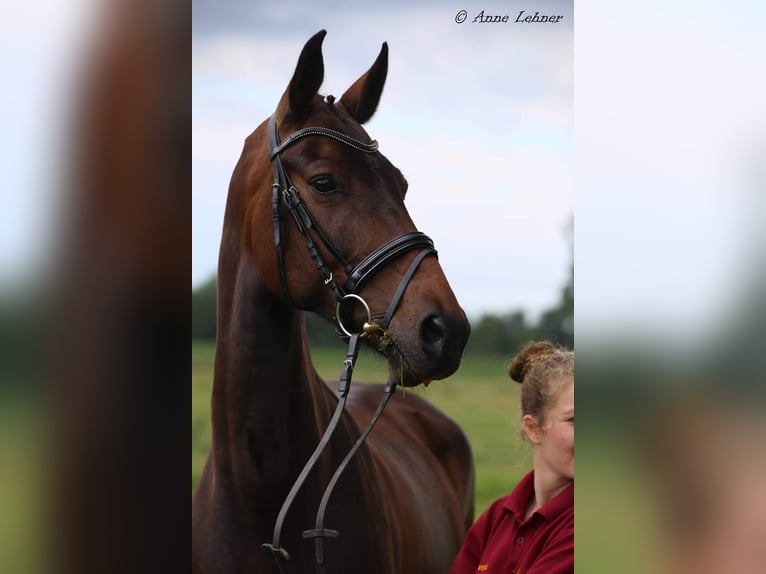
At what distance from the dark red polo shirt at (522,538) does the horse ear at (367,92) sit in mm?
908

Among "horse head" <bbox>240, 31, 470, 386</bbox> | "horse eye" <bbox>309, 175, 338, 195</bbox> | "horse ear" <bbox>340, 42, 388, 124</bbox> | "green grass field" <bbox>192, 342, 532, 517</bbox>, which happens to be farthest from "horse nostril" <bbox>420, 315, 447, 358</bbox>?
"horse ear" <bbox>340, 42, 388, 124</bbox>

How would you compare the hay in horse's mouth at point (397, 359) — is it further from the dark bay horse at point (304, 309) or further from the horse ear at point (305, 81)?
the horse ear at point (305, 81)

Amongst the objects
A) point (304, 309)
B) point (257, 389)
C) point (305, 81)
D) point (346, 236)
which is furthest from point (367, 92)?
point (257, 389)

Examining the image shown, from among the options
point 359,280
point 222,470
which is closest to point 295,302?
point 359,280

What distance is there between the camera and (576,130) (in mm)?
1084

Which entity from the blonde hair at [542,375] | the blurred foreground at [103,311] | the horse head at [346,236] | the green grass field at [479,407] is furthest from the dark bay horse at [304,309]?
the blurred foreground at [103,311]

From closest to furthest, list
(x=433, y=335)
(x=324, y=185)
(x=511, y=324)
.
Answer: (x=433, y=335) → (x=324, y=185) → (x=511, y=324)

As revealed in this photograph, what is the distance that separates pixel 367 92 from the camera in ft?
5.65

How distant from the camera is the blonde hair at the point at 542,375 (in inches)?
63.6

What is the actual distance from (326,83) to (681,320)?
3.35 feet

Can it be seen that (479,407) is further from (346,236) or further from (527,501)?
(346,236)

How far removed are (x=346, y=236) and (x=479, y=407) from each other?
2.94 ft

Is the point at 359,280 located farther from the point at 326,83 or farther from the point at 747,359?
the point at 747,359

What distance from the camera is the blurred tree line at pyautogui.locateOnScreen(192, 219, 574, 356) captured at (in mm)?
1843
